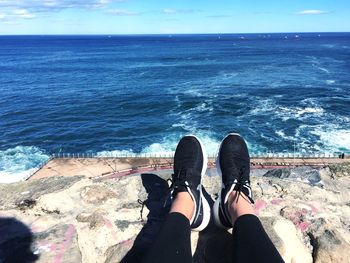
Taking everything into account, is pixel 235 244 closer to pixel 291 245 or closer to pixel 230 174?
pixel 291 245

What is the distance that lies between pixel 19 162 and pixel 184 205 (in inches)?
1171

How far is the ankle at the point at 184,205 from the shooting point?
4.64 metres

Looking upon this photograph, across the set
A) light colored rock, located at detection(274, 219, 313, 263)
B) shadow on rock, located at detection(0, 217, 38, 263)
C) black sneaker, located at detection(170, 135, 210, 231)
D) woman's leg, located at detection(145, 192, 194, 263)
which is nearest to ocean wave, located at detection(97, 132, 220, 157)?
black sneaker, located at detection(170, 135, 210, 231)

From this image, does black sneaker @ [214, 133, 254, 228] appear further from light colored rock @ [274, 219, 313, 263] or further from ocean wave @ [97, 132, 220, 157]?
ocean wave @ [97, 132, 220, 157]

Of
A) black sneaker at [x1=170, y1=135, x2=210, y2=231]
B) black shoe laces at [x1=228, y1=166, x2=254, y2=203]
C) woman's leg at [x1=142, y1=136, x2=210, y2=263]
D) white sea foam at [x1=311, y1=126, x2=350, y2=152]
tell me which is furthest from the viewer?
white sea foam at [x1=311, y1=126, x2=350, y2=152]

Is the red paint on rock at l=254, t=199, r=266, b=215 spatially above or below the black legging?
below

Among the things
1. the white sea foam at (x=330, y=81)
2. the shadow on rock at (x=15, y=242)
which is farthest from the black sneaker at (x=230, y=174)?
the white sea foam at (x=330, y=81)

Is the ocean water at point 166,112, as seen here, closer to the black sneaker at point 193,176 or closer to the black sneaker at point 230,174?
the black sneaker at point 193,176

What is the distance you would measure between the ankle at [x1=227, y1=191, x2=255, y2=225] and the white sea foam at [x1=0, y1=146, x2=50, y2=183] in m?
24.9

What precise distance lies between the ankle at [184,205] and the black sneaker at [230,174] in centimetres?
43

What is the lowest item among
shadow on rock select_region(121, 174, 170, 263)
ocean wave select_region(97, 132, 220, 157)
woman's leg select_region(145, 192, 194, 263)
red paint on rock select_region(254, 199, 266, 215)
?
ocean wave select_region(97, 132, 220, 157)

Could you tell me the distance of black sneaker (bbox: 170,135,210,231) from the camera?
4980mm

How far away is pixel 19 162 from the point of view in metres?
31.2

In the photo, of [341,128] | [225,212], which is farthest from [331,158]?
[225,212]
